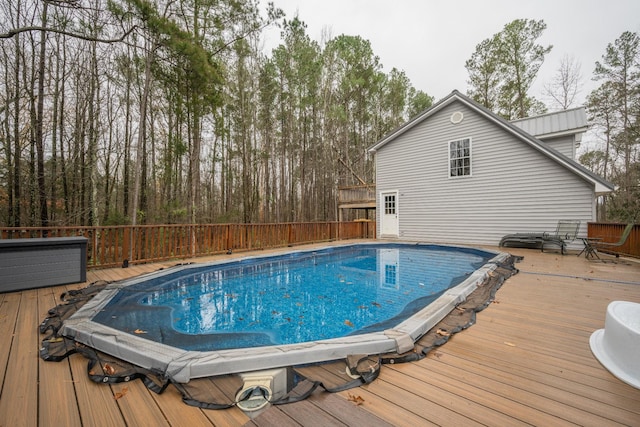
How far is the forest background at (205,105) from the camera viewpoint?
6.46 m

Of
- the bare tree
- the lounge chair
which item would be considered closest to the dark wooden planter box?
the lounge chair

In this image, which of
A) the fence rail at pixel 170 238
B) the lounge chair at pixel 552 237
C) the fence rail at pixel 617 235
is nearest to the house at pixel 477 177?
the lounge chair at pixel 552 237

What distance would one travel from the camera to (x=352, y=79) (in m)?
14.6

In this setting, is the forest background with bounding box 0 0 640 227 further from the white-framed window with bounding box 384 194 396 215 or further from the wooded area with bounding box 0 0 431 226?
the white-framed window with bounding box 384 194 396 215

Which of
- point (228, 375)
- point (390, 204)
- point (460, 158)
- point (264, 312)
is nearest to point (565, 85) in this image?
point (460, 158)

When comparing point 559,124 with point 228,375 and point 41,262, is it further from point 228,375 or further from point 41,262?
point 41,262

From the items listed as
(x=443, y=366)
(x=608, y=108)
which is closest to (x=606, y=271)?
(x=443, y=366)

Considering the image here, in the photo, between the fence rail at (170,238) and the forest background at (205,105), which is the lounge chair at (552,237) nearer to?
the fence rail at (170,238)

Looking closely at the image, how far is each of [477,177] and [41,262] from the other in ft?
36.1

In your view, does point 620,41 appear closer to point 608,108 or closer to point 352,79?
point 608,108

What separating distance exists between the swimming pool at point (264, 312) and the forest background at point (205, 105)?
13.1 ft

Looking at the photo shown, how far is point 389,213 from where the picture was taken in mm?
10859

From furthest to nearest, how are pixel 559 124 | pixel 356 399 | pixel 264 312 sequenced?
1. pixel 559 124
2. pixel 264 312
3. pixel 356 399

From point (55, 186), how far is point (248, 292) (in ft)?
23.9
